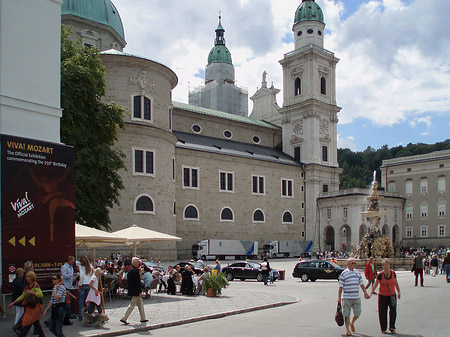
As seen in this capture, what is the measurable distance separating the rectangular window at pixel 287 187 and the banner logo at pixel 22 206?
158 feet

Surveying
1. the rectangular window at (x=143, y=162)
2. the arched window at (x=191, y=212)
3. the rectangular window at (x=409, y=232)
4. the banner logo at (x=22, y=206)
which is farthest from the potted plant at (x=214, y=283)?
the rectangular window at (x=409, y=232)

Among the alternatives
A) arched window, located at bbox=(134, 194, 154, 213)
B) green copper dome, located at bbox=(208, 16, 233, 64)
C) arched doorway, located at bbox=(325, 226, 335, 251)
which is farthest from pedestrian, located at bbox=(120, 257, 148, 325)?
green copper dome, located at bbox=(208, 16, 233, 64)

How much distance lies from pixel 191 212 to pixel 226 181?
5963mm

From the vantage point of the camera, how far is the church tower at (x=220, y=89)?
248ft

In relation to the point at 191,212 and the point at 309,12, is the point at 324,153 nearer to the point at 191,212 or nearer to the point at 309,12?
the point at 309,12

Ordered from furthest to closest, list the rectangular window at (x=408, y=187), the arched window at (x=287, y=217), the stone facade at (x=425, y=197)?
1. the rectangular window at (x=408, y=187)
2. the stone facade at (x=425, y=197)
3. the arched window at (x=287, y=217)

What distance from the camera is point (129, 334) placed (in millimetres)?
11609

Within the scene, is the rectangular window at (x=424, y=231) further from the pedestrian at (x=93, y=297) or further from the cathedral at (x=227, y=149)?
the pedestrian at (x=93, y=297)

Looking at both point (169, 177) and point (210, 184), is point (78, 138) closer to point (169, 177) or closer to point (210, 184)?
point (169, 177)

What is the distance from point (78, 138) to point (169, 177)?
1984cm

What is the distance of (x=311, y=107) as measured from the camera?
6328 centimetres

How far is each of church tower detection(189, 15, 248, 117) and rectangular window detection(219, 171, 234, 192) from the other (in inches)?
884

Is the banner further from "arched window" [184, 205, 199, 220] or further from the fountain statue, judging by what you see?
"arched window" [184, 205, 199, 220]

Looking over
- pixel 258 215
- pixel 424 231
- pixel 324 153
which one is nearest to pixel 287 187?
pixel 258 215
